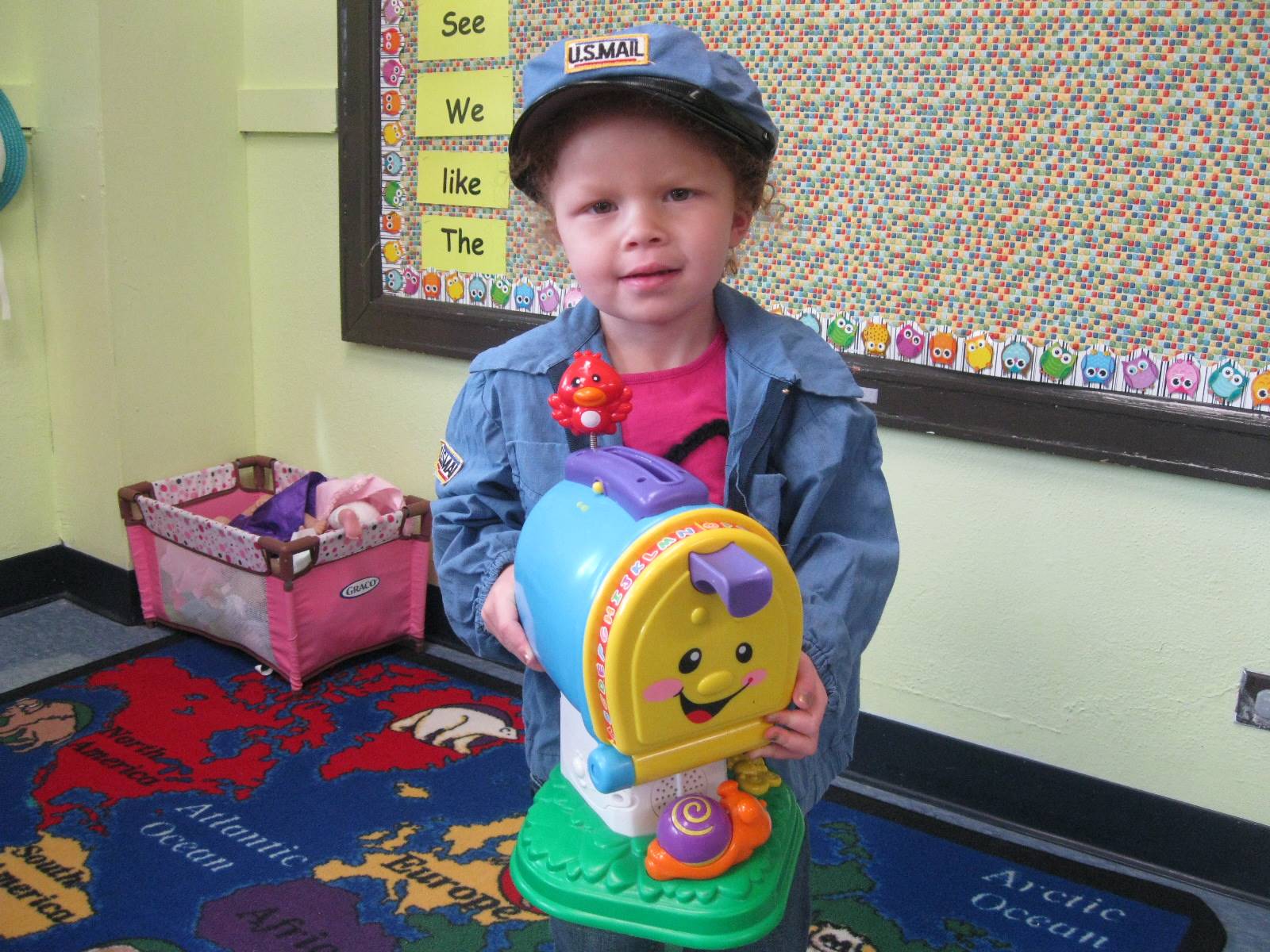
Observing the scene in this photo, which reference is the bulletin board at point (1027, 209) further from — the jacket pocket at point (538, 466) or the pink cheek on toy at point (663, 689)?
the pink cheek on toy at point (663, 689)

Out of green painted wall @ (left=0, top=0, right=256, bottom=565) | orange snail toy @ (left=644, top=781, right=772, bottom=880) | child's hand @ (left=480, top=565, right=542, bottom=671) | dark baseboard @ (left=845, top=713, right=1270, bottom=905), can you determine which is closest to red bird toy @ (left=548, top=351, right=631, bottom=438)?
child's hand @ (left=480, top=565, right=542, bottom=671)

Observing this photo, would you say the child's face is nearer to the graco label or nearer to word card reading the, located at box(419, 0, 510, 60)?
word card reading the, located at box(419, 0, 510, 60)

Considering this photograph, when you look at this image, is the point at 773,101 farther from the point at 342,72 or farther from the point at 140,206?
the point at 140,206

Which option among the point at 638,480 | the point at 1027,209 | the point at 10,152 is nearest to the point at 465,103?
the point at 10,152

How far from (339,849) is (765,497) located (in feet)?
3.16

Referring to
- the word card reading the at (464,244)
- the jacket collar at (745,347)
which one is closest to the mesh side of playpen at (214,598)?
the word card reading the at (464,244)

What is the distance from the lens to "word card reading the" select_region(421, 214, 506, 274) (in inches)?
78.7

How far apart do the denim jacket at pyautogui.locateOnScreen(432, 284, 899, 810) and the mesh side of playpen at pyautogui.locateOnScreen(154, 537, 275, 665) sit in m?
1.14

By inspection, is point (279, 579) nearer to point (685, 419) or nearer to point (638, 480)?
point (685, 419)

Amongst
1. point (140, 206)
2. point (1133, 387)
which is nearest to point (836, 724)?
point (1133, 387)

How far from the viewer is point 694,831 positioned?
2.41 ft

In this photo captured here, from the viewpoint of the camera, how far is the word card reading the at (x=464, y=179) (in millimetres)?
1969

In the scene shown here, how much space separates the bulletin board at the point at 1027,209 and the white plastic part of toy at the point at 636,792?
76cm

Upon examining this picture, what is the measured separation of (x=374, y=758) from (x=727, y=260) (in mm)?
1129
